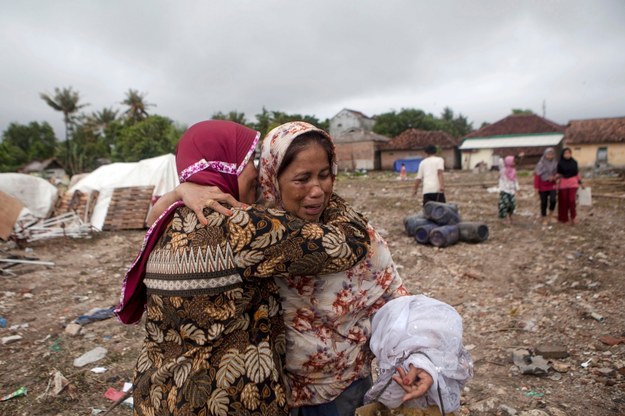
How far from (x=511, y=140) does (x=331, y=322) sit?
36960mm

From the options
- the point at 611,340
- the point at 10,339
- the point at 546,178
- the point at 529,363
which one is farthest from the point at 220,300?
the point at 546,178

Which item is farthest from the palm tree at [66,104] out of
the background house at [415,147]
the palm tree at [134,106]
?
the background house at [415,147]

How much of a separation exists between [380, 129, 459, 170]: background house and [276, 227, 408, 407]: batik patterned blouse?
33.6m

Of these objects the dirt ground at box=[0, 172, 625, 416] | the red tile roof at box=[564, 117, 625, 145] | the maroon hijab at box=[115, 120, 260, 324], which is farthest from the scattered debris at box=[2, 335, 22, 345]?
the red tile roof at box=[564, 117, 625, 145]

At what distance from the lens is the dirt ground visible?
2992mm

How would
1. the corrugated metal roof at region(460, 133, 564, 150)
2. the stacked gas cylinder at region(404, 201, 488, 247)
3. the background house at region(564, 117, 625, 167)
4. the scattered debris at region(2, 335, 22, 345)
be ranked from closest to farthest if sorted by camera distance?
the scattered debris at region(2, 335, 22, 345), the stacked gas cylinder at region(404, 201, 488, 247), the background house at region(564, 117, 625, 167), the corrugated metal roof at region(460, 133, 564, 150)

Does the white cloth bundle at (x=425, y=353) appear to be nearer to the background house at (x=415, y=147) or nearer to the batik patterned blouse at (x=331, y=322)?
the batik patterned blouse at (x=331, y=322)

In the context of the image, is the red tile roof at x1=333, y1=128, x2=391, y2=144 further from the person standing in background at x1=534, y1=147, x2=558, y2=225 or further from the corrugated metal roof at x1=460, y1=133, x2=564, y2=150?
the person standing in background at x1=534, y1=147, x2=558, y2=225

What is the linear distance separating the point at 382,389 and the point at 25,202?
41.7ft

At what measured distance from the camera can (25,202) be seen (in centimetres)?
1111

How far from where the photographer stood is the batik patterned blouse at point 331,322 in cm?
135

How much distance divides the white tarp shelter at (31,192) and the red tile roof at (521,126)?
32.6 meters

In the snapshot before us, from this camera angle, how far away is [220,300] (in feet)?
3.55

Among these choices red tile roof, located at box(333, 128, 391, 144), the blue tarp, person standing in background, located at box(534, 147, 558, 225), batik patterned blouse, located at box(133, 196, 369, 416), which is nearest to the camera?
batik patterned blouse, located at box(133, 196, 369, 416)
